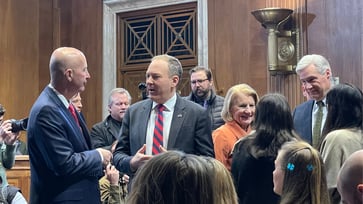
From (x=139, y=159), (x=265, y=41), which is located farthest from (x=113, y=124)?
(x=265, y=41)

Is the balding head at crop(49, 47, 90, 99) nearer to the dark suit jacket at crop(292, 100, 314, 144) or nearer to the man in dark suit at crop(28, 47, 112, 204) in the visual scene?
the man in dark suit at crop(28, 47, 112, 204)

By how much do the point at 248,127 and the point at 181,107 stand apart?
59cm

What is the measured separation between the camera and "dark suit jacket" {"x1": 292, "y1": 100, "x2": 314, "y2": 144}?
359 cm

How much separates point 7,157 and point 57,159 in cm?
101

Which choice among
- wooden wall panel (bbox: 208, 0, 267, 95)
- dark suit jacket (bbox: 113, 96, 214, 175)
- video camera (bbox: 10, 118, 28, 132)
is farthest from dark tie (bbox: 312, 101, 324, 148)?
wooden wall panel (bbox: 208, 0, 267, 95)

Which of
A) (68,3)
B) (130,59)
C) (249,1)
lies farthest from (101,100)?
(249,1)

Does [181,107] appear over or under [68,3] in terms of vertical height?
under

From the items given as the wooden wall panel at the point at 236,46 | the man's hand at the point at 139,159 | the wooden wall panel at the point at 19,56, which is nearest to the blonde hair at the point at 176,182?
the man's hand at the point at 139,159

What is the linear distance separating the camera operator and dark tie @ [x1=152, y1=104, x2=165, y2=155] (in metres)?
0.75

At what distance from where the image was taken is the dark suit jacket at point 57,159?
8.87 feet

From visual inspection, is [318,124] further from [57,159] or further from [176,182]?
[176,182]

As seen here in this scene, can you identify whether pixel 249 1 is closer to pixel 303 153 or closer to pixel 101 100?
pixel 101 100

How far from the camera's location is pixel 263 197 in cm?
294

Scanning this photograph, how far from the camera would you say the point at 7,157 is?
3.57 metres
